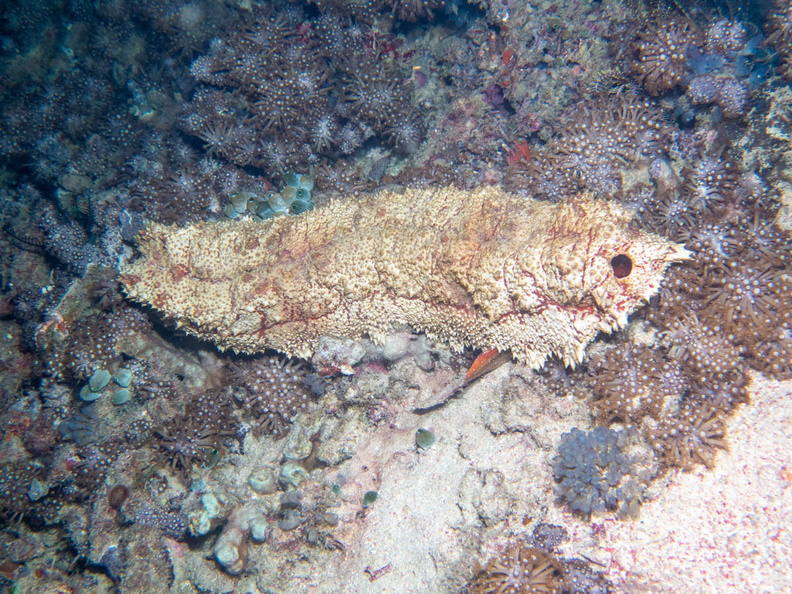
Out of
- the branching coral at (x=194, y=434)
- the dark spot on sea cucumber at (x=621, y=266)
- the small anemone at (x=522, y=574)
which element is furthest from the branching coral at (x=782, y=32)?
the branching coral at (x=194, y=434)

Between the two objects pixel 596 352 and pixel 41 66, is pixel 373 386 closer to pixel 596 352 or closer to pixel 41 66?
pixel 596 352

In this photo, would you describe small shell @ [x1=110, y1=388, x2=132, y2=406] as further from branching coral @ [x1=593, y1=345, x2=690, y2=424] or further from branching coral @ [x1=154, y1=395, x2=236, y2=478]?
branching coral @ [x1=593, y1=345, x2=690, y2=424]

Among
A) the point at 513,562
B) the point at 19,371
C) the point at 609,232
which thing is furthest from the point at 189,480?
the point at 609,232

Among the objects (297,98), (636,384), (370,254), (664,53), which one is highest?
(664,53)

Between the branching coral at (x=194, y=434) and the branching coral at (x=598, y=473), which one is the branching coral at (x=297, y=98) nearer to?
the branching coral at (x=194, y=434)

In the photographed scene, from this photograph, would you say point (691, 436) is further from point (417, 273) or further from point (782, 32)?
point (782, 32)

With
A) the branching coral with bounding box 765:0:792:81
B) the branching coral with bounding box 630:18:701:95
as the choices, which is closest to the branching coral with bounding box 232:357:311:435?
the branching coral with bounding box 630:18:701:95

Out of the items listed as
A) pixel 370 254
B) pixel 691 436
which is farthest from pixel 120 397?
pixel 691 436
